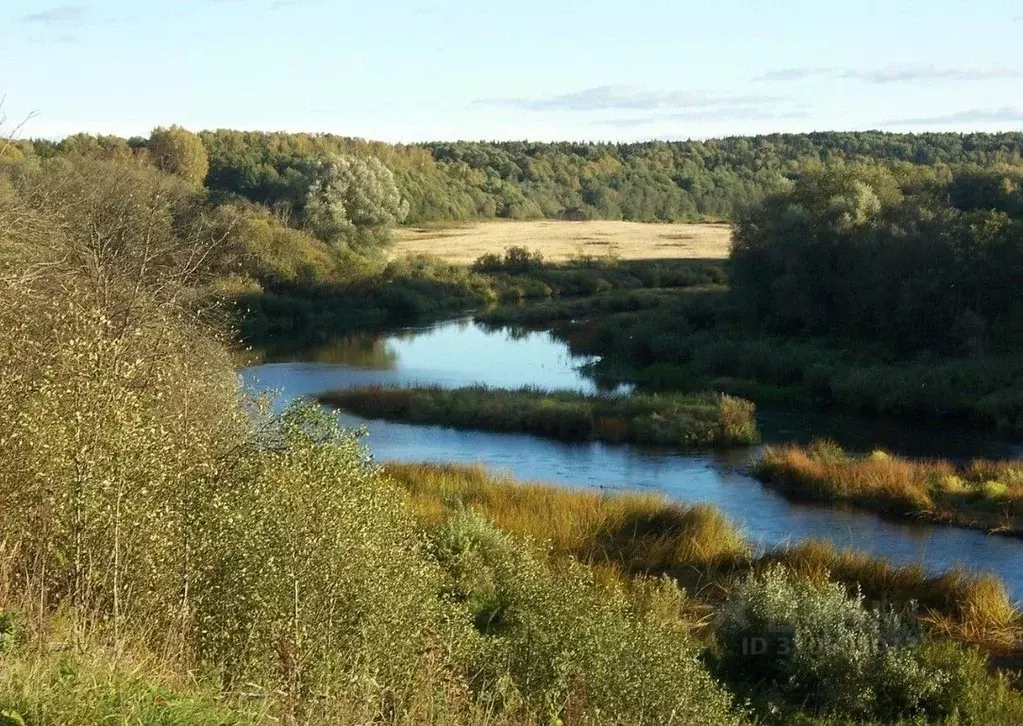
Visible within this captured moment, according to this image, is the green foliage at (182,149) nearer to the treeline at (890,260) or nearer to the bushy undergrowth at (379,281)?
the bushy undergrowth at (379,281)

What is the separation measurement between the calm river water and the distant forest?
90.9 ft

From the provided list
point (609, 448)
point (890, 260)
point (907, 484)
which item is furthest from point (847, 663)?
point (890, 260)

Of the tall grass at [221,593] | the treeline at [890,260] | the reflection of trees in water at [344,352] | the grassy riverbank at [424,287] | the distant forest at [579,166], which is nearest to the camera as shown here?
the tall grass at [221,593]

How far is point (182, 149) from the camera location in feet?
229

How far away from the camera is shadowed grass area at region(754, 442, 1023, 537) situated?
19562mm

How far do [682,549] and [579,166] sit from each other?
112 m

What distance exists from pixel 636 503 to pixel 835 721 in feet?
25.2

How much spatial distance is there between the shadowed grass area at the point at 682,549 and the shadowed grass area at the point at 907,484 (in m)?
4.04

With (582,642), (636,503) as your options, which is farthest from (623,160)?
(582,642)

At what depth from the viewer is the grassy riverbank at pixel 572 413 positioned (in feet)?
87.1

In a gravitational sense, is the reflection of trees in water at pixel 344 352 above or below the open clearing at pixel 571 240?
below

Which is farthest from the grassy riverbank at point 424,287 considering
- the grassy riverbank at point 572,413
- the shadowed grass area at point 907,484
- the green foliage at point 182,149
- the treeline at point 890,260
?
the shadowed grass area at point 907,484

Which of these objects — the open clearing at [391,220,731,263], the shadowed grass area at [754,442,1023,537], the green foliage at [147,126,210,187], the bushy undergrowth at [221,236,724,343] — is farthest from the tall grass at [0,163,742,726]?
the green foliage at [147,126,210,187]

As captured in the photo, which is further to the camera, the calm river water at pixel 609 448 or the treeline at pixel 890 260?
the treeline at pixel 890 260
